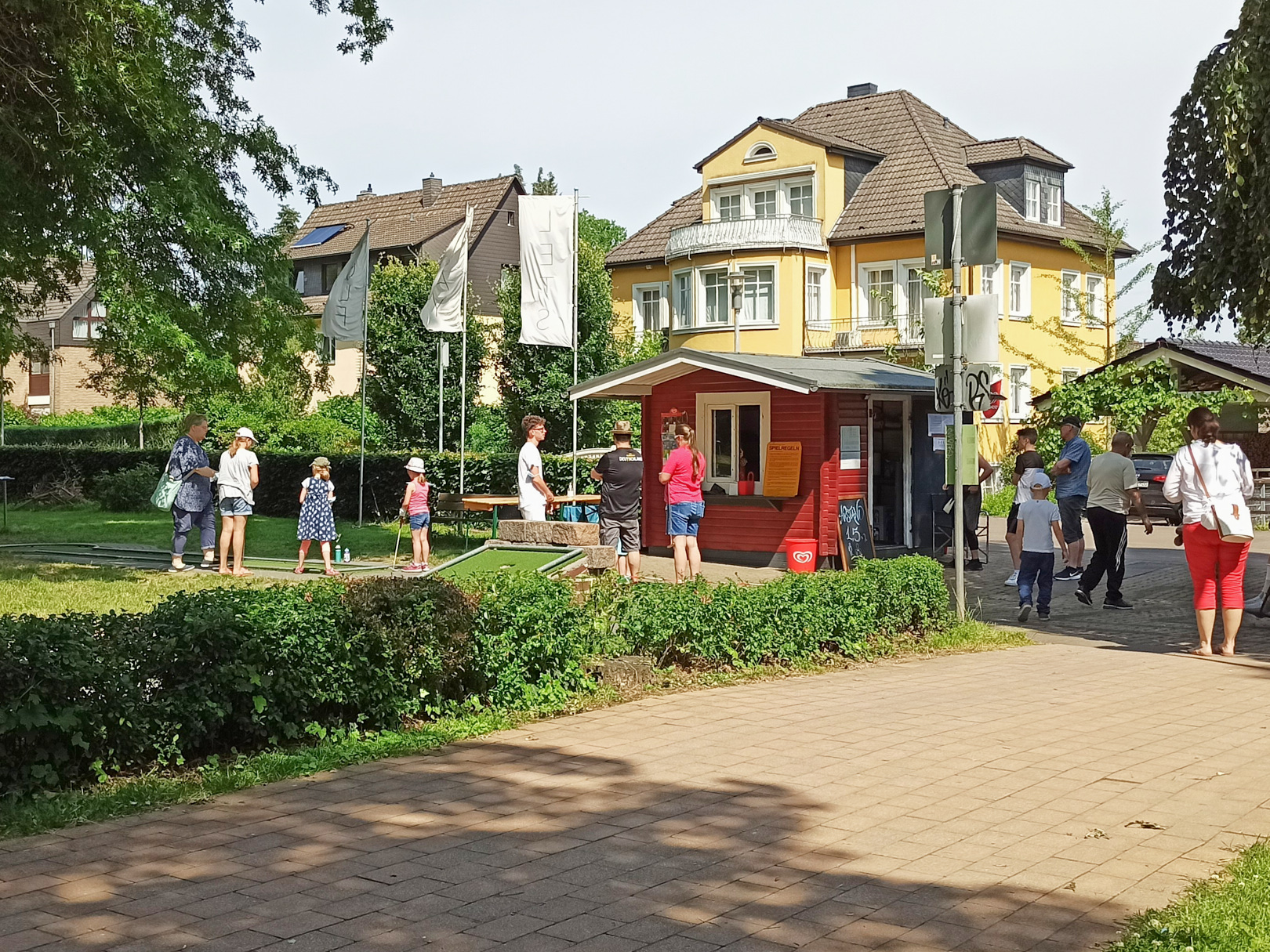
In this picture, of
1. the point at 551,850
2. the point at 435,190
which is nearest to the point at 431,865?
the point at 551,850

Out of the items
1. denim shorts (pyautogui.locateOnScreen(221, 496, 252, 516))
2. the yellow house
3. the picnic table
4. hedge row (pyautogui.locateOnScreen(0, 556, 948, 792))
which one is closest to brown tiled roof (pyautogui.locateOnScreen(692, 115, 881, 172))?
the yellow house

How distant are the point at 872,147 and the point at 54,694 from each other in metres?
45.2

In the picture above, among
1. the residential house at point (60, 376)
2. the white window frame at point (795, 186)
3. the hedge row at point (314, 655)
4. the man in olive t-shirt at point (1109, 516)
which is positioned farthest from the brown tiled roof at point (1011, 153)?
the residential house at point (60, 376)

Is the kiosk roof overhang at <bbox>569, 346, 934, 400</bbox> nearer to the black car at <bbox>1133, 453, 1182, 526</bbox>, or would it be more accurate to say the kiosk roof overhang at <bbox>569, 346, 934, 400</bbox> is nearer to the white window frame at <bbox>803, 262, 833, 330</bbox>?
the black car at <bbox>1133, 453, 1182, 526</bbox>

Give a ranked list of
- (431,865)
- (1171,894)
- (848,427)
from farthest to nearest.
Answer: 1. (848,427)
2. (431,865)
3. (1171,894)

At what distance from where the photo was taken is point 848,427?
18.9m

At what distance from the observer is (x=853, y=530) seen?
1892 centimetres

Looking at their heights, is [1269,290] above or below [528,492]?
above

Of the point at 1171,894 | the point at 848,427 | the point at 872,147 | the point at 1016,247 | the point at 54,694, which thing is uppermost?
the point at 872,147

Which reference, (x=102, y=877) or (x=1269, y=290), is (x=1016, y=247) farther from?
(x=102, y=877)

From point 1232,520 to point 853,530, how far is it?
7761 millimetres

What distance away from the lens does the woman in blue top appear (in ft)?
58.9

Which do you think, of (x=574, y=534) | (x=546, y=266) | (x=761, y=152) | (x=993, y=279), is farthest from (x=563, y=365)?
(x=574, y=534)

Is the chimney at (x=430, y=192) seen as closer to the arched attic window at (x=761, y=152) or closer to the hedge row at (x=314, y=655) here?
the arched attic window at (x=761, y=152)
